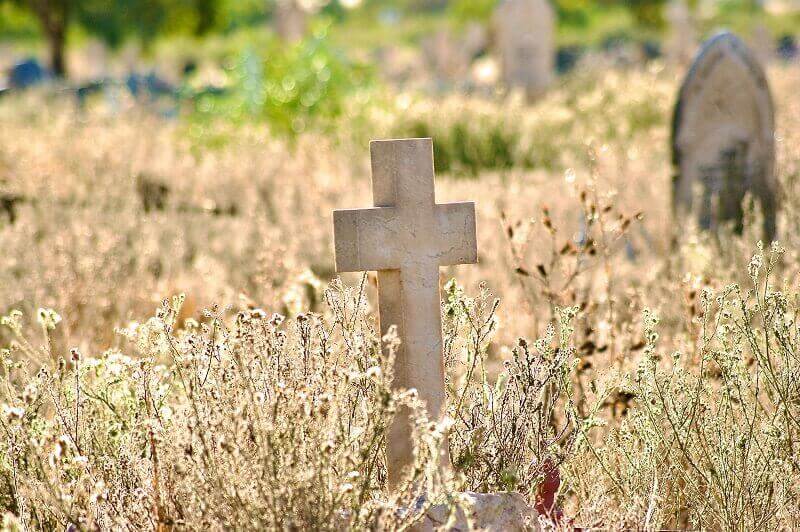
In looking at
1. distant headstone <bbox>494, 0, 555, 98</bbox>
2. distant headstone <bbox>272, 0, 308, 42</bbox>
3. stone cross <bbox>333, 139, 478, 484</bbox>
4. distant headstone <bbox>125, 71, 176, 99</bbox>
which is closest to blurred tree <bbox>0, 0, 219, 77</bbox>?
distant headstone <bbox>125, 71, 176, 99</bbox>

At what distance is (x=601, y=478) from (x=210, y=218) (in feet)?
15.0

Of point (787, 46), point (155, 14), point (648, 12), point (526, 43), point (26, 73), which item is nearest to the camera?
point (526, 43)

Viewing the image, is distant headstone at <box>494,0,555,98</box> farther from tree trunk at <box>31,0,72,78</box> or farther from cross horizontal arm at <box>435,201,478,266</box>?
cross horizontal arm at <box>435,201,478,266</box>

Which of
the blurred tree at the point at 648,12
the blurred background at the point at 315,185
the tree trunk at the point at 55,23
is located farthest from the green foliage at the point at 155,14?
the blurred tree at the point at 648,12

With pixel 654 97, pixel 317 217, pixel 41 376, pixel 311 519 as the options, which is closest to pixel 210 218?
pixel 317 217

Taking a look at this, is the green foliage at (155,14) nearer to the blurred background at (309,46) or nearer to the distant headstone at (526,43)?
the blurred background at (309,46)

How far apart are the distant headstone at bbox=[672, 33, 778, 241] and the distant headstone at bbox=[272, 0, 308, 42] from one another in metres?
19.4

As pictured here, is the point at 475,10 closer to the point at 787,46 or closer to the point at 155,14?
the point at 787,46

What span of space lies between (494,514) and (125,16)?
29974 millimetres

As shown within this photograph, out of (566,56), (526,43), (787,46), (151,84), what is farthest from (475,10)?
(526,43)

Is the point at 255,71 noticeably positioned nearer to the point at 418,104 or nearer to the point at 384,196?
the point at 418,104

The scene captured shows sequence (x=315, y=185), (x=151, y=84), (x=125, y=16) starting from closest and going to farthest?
(x=315, y=185) → (x=151, y=84) → (x=125, y=16)

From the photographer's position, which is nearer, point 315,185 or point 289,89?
point 315,185

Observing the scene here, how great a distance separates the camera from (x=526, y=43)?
1759 centimetres
